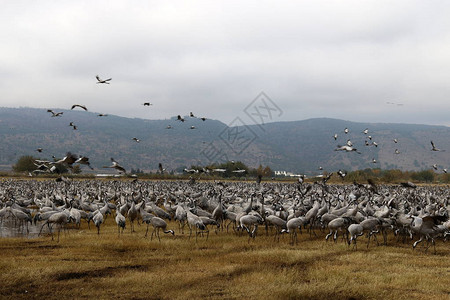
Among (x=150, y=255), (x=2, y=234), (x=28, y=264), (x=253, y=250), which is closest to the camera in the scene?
(x=28, y=264)

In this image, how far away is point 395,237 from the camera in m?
20.0

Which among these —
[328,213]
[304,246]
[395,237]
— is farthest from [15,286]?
[395,237]

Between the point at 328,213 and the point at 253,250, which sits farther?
the point at 328,213

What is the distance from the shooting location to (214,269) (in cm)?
1296

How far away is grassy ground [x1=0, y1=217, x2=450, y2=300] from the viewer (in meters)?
10.7

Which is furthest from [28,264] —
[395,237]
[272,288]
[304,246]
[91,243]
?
[395,237]

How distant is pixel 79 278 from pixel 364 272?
8.80 meters

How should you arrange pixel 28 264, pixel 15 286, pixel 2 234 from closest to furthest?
pixel 15 286 < pixel 28 264 < pixel 2 234

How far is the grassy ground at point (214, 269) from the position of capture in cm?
1074

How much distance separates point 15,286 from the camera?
10766 millimetres

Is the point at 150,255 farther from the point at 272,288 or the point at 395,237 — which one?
the point at 395,237

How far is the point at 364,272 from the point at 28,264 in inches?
421

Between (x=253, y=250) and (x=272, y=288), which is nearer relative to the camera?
(x=272, y=288)

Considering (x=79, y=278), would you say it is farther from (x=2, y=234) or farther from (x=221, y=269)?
(x=2, y=234)
